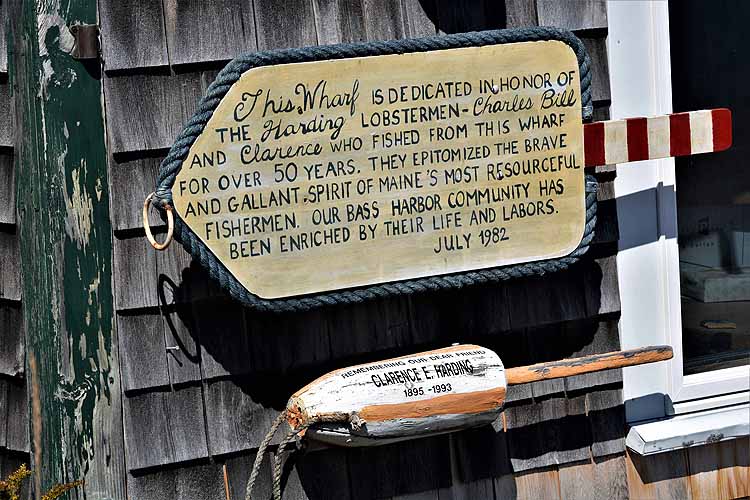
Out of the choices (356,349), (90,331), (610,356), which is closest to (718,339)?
(610,356)

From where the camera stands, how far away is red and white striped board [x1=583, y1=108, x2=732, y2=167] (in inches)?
90.8

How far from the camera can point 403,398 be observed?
208 centimetres

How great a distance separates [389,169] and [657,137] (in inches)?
27.8

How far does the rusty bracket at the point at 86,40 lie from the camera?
2.00 meters

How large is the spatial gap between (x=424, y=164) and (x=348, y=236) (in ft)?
0.78

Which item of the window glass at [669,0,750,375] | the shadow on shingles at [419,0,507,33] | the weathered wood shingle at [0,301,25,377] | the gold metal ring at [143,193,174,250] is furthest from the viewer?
the window glass at [669,0,750,375]

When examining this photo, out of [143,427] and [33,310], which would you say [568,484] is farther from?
[33,310]

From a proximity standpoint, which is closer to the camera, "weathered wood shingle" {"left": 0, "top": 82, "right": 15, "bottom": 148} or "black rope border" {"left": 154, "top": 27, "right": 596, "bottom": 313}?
"black rope border" {"left": 154, "top": 27, "right": 596, "bottom": 313}

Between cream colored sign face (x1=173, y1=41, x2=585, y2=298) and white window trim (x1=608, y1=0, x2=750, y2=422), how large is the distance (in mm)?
241

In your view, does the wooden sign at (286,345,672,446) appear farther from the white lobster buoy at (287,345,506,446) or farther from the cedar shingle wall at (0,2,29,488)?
the cedar shingle wall at (0,2,29,488)

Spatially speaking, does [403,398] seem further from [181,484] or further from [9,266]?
[9,266]

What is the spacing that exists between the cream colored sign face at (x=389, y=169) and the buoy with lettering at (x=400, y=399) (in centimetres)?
20

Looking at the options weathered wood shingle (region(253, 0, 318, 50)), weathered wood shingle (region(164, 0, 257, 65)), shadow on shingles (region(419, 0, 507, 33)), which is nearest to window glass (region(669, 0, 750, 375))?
shadow on shingles (region(419, 0, 507, 33))

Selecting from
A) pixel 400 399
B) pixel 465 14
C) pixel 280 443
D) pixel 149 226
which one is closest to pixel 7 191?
pixel 149 226
